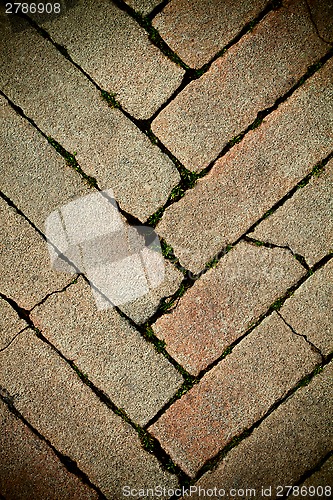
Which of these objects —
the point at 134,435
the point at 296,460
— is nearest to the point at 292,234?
the point at 296,460

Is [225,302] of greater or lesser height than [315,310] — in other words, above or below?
below

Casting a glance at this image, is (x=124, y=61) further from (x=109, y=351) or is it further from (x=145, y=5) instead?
(x=109, y=351)

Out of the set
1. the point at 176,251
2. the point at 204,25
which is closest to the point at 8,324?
the point at 176,251

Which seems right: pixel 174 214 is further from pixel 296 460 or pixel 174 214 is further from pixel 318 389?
pixel 296 460

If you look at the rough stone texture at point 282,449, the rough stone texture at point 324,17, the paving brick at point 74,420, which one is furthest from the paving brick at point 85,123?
the rough stone texture at point 282,449

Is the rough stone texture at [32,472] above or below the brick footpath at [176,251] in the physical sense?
below

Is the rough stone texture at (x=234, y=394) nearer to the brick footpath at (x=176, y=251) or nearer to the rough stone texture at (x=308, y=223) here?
the brick footpath at (x=176, y=251)

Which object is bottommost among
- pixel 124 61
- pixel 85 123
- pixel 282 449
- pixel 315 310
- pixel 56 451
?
pixel 56 451
